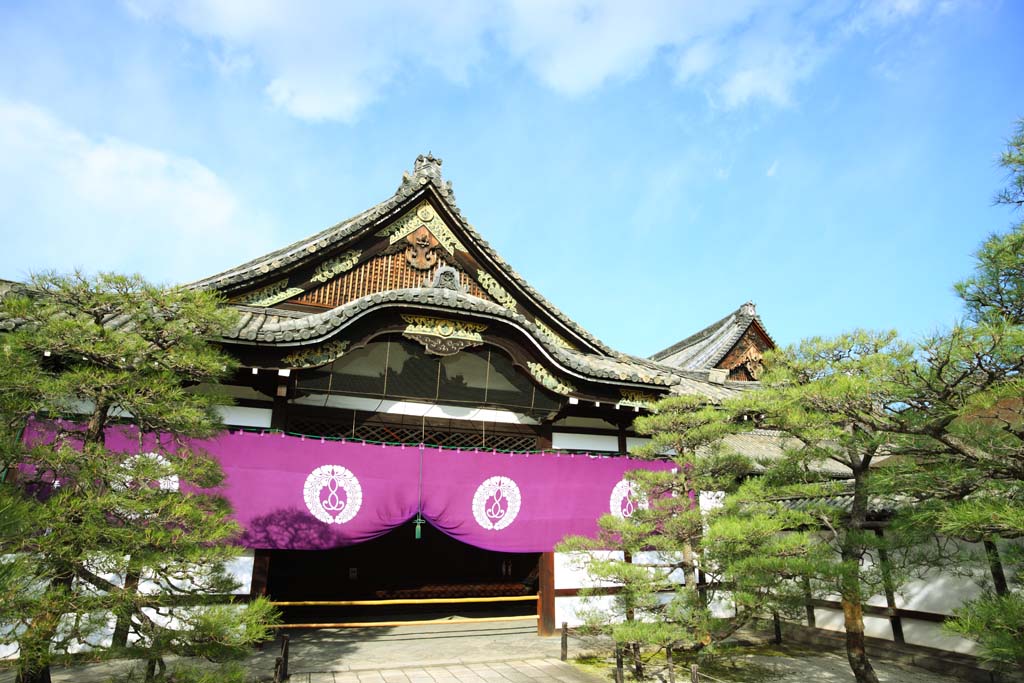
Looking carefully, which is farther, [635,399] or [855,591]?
[635,399]

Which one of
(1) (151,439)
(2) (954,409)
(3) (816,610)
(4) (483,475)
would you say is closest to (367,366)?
(4) (483,475)

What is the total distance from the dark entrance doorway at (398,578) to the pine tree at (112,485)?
8020mm

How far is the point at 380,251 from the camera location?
1237 cm

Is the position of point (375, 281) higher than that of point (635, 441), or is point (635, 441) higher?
point (375, 281)

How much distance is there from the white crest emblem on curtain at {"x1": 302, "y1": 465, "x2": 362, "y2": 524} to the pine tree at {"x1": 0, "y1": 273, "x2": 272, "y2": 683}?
8.52 ft

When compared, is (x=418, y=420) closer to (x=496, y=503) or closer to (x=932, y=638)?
(x=496, y=503)

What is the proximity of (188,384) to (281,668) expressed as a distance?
14.2ft

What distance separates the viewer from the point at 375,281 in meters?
12.2

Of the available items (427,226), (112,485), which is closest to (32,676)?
(112,485)

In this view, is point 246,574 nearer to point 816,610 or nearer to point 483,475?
point 483,475

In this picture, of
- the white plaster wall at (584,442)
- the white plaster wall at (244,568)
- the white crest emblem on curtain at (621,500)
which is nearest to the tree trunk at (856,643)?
the white crest emblem on curtain at (621,500)

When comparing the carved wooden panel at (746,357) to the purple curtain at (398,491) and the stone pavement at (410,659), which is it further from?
the stone pavement at (410,659)

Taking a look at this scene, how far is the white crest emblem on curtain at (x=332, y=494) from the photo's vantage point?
28.2ft

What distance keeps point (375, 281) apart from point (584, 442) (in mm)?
5426
